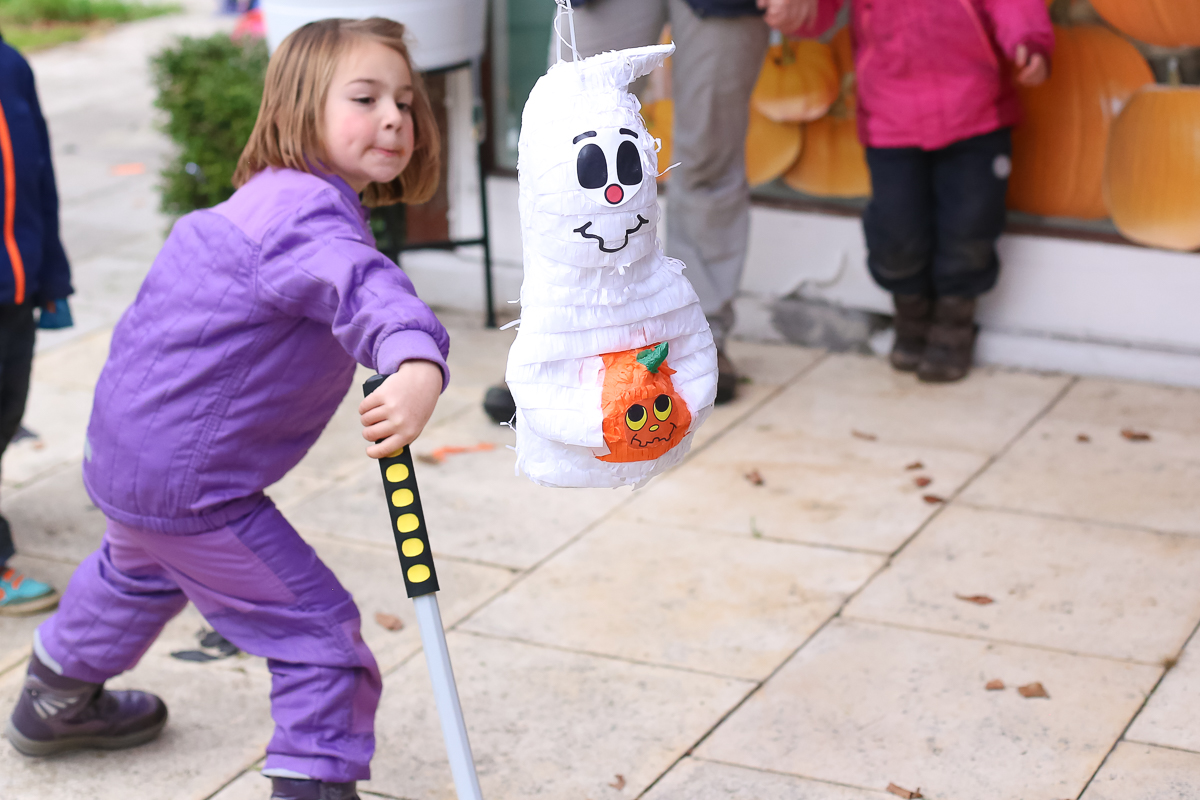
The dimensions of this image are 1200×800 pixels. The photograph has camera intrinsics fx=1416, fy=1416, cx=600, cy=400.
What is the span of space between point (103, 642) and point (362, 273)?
1.07 meters

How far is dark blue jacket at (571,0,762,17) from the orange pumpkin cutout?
2.33m

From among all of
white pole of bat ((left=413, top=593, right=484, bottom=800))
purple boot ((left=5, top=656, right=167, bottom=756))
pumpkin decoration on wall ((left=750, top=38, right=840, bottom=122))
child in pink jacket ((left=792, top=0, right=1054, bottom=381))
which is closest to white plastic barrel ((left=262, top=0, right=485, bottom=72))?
pumpkin decoration on wall ((left=750, top=38, right=840, bottom=122))

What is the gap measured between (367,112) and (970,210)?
8.90ft

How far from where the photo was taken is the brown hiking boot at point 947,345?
477 centimetres

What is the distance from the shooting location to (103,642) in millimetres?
2760

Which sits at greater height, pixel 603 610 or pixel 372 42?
pixel 372 42

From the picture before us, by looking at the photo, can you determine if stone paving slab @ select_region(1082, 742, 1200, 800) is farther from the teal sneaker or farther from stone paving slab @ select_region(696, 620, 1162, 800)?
the teal sneaker

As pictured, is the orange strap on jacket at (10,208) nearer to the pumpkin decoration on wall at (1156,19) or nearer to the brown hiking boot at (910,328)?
the brown hiking boot at (910,328)

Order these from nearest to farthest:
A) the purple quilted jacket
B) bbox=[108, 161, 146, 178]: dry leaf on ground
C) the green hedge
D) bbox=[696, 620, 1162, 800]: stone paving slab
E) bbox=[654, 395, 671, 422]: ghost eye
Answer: bbox=[654, 395, 671, 422]: ghost eye, the purple quilted jacket, bbox=[696, 620, 1162, 800]: stone paving slab, the green hedge, bbox=[108, 161, 146, 178]: dry leaf on ground

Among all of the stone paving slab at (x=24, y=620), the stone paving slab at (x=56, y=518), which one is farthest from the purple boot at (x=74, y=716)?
the stone paving slab at (x=56, y=518)

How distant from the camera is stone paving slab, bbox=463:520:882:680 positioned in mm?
3312

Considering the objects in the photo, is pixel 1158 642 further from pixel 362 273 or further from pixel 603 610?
pixel 362 273

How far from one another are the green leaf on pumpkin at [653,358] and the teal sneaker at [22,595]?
211 cm

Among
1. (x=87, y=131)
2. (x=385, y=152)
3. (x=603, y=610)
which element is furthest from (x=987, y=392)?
(x=87, y=131)
